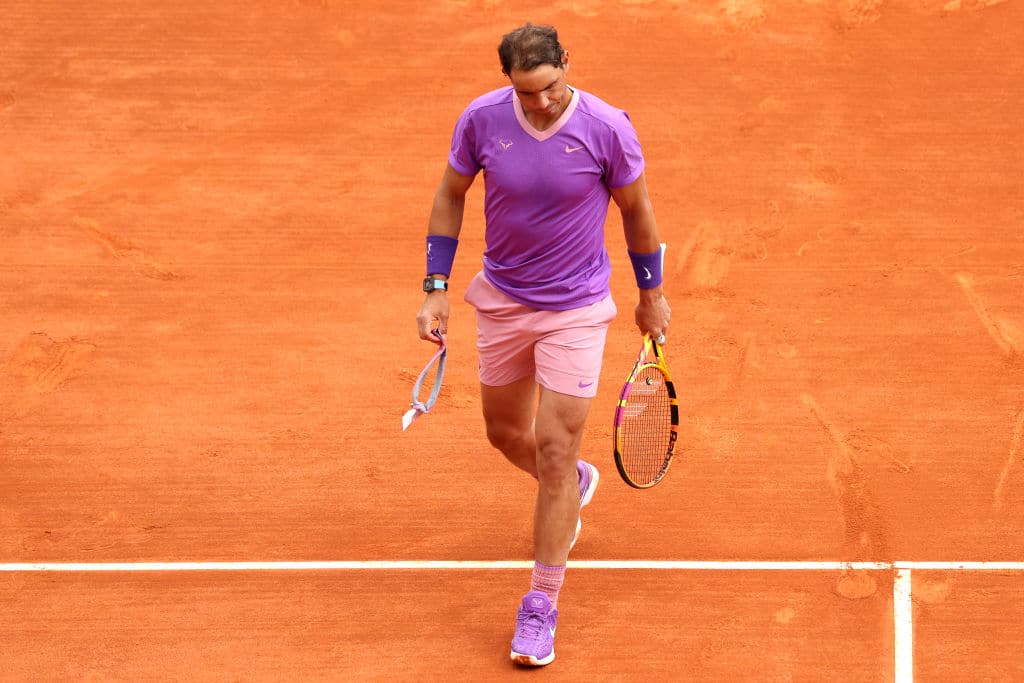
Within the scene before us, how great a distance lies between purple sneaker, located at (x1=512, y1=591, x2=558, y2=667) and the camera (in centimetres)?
518

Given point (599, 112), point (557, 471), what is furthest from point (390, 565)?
point (599, 112)

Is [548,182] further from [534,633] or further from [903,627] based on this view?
[903,627]

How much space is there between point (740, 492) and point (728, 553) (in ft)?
1.51

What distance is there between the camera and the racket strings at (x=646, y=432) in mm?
5691

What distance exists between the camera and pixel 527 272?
5039 mm

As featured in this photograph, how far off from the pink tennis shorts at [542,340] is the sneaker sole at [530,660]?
3.56 feet

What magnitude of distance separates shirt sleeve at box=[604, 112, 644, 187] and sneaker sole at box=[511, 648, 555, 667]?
6.30 feet

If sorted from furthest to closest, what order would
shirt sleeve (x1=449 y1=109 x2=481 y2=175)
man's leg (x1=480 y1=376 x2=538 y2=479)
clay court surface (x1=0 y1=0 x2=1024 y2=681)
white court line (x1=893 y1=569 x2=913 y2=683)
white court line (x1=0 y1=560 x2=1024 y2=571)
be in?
white court line (x1=0 y1=560 x2=1024 y2=571) < clay court surface (x1=0 y1=0 x2=1024 y2=681) < man's leg (x1=480 y1=376 x2=538 y2=479) < white court line (x1=893 y1=569 x2=913 y2=683) < shirt sleeve (x1=449 y1=109 x2=481 y2=175)

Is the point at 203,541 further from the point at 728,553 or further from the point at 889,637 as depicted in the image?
the point at 889,637

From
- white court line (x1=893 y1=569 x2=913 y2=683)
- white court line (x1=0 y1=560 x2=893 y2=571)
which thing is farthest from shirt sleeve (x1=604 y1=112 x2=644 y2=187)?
white court line (x1=893 y1=569 x2=913 y2=683)

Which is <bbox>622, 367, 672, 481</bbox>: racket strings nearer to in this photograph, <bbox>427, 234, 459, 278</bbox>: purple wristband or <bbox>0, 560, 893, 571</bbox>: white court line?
<bbox>0, 560, 893, 571</bbox>: white court line

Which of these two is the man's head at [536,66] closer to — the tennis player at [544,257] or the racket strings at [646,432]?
the tennis player at [544,257]

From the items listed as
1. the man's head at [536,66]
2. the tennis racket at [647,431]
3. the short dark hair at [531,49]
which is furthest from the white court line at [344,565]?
the short dark hair at [531,49]

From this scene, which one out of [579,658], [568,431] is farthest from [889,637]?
[568,431]
